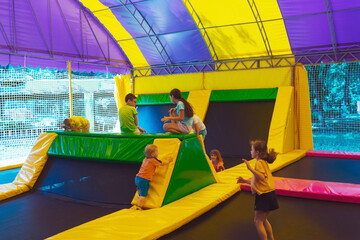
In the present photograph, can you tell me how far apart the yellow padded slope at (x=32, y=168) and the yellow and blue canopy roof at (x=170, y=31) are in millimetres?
3238

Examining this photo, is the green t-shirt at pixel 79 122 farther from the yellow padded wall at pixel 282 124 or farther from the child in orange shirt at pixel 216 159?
the yellow padded wall at pixel 282 124

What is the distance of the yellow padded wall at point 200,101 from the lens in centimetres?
→ 847

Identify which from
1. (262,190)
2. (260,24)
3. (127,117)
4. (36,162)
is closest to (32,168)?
(36,162)

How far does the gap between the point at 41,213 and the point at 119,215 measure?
1084 millimetres

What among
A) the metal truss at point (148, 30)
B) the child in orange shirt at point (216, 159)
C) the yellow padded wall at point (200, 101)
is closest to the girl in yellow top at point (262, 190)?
the child in orange shirt at point (216, 159)

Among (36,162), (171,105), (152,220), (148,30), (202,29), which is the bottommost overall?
(152,220)

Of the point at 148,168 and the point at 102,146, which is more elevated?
the point at 102,146

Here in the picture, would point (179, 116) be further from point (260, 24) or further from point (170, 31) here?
point (170, 31)

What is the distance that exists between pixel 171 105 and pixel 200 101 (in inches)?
40.4

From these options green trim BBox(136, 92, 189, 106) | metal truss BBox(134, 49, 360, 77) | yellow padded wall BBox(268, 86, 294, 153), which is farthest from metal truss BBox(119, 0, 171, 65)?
yellow padded wall BBox(268, 86, 294, 153)

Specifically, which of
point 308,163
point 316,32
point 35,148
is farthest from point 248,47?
point 35,148

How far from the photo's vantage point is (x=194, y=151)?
4.22 meters

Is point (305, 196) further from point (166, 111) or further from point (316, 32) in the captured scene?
point (166, 111)

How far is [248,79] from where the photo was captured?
839cm
